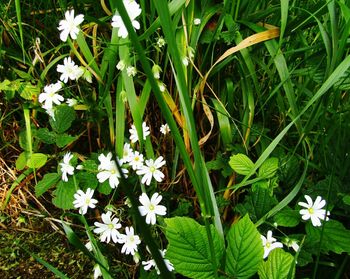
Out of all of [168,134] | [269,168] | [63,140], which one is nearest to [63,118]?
[63,140]

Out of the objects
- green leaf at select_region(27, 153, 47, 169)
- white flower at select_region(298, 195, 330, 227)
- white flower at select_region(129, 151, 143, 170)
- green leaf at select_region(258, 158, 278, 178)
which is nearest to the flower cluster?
green leaf at select_region(27, 153, 47, 169)

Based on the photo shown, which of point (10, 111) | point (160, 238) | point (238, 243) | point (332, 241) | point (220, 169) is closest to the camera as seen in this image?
point (238, 243)

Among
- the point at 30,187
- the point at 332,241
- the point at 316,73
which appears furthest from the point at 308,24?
the point at 30,187

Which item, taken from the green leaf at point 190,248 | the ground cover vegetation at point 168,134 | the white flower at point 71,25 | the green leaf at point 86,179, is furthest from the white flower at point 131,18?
the green leaf at point 190,248

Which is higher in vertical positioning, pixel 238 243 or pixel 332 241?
pixel 238 243

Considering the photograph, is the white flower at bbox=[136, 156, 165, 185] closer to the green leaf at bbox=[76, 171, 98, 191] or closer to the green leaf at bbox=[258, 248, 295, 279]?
the green leaf at bbox=[76, 171, 98, 191]

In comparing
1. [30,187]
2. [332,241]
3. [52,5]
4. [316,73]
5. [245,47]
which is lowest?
[332,241]

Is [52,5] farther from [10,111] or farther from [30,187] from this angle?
[30,187]
